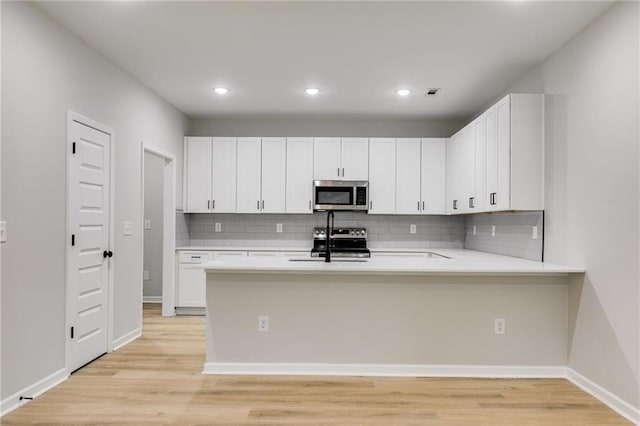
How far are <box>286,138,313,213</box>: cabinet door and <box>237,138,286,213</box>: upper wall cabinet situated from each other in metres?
0.08

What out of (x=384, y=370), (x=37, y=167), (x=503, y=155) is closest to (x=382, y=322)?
(x=384, y=370)

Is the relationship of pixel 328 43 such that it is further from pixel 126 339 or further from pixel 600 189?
pixel 126 339

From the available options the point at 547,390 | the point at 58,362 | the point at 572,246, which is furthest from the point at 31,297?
the point at 572,246

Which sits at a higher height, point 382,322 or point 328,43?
point 328,43

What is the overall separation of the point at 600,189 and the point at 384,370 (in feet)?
6.45

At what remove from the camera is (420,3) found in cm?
263

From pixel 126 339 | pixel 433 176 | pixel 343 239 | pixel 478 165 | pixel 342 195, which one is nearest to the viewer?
pixel 126 339

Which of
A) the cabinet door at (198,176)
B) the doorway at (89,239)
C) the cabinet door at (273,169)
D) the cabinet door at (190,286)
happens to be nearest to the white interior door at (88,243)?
the doorway at (89,239)

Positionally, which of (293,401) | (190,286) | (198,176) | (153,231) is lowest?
(293,401)

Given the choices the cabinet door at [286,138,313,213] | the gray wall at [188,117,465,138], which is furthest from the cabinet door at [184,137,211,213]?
the cabinet door at [286,138,313,213]

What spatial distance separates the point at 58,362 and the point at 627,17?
4358mm

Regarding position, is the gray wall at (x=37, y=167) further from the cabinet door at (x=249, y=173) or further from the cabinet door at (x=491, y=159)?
the cabinet door at (x=491, y=159)

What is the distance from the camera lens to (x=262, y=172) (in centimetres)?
543

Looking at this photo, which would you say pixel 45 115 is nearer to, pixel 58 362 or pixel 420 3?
pixel 58 362
